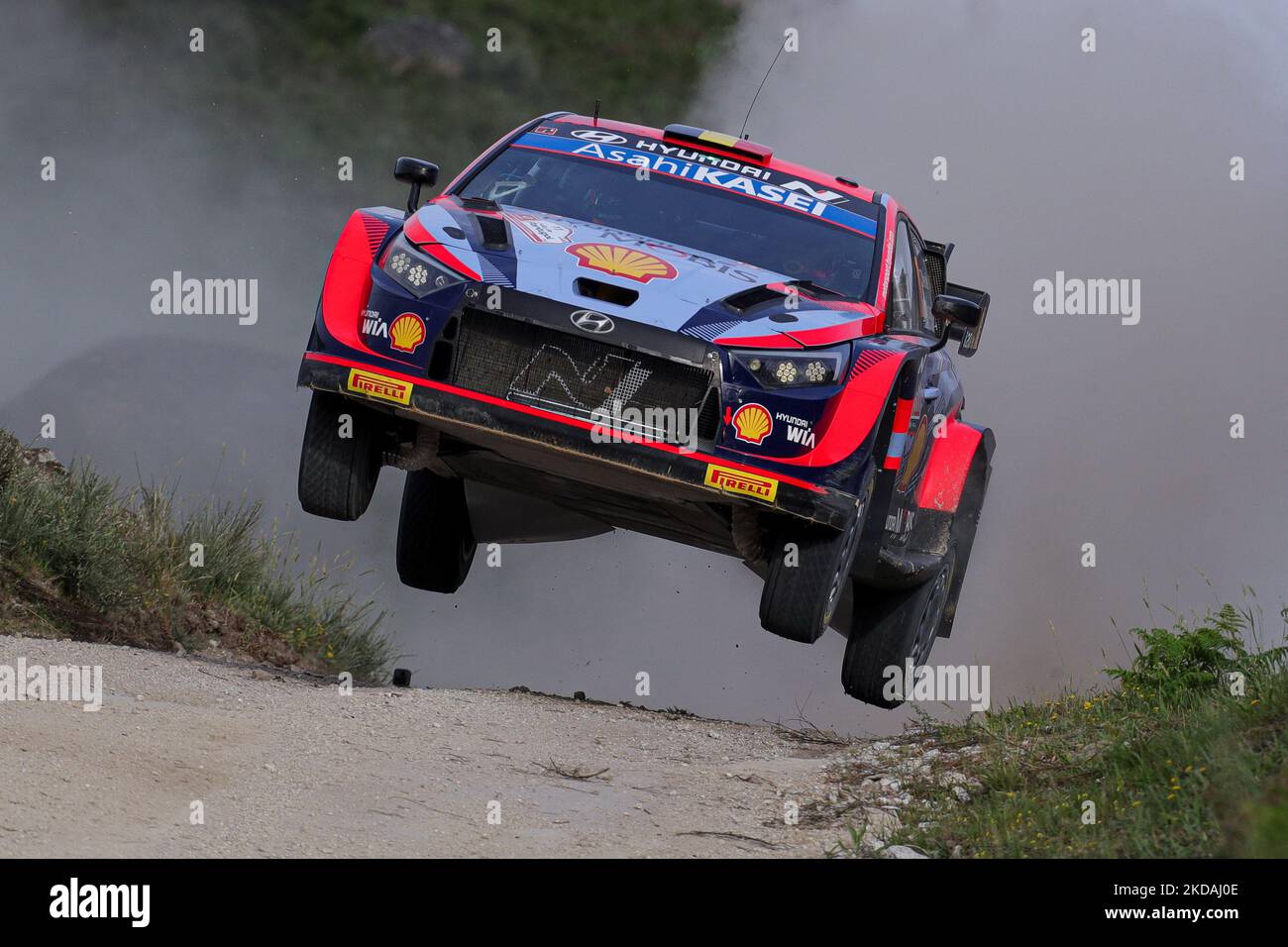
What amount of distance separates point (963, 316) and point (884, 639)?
5.27 ft

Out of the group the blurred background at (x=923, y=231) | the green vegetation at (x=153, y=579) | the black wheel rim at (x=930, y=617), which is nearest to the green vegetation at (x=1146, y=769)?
the black wheel rim at (x=930, y=617)

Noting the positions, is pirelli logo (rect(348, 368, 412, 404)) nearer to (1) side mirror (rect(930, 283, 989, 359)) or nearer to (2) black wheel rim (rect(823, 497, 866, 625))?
(2) black wheel rim (rect(823, 497, 866, 625))

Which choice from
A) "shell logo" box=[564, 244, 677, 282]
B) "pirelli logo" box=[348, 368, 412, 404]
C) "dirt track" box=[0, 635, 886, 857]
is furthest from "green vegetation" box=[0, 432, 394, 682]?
"shell logo" box=[564, 244, 677, 282]

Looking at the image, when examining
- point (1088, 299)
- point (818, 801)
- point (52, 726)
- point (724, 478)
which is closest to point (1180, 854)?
point (818, 801)

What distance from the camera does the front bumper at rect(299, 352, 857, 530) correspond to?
19.4 feet

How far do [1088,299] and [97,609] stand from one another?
12.8 meters

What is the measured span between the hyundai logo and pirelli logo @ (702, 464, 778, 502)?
609mm

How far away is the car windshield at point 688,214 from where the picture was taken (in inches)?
275

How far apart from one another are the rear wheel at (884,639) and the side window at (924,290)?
111 cm

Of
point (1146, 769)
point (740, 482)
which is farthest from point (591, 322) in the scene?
point (1146, 769)

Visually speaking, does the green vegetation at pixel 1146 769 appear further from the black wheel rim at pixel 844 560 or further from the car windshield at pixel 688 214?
the car windshield at pixel 688 214

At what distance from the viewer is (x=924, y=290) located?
7883 mm

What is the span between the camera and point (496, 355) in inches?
236
